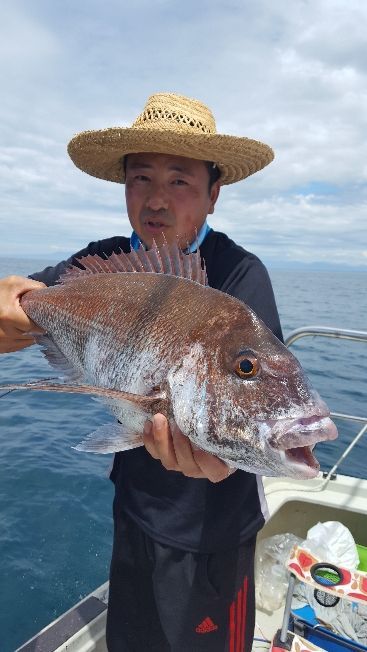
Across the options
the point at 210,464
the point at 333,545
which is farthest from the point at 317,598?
the point at 210,464

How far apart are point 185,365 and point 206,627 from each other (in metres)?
1.34

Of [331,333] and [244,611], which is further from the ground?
[331,333]

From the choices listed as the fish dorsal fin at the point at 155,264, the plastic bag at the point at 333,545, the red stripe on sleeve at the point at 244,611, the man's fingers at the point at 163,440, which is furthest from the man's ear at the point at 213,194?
the plastic bag at the point at 333,545

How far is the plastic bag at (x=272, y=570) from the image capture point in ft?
12.2

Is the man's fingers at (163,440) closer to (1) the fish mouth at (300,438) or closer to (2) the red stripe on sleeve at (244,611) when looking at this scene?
(1) the fish mouth at (300,438)

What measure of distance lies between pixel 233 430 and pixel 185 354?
1.11 ft

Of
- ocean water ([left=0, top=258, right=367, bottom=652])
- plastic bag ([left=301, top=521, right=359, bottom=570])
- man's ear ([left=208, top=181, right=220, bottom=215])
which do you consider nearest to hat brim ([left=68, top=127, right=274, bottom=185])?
man's ear ([left=208, top=181, right=220, bottom=215])

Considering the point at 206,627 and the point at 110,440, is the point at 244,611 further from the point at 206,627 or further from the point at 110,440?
the point at 110,440

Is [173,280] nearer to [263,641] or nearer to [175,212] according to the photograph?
[175,212]

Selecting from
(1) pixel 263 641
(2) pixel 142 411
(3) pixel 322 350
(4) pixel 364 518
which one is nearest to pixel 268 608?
(1) pixel 263 641

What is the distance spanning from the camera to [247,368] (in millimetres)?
1546

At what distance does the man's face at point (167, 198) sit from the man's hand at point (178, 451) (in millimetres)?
1065

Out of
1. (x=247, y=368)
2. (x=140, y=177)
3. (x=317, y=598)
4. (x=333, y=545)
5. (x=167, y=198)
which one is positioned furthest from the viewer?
(x=333, y=545)

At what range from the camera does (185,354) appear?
1.67m
